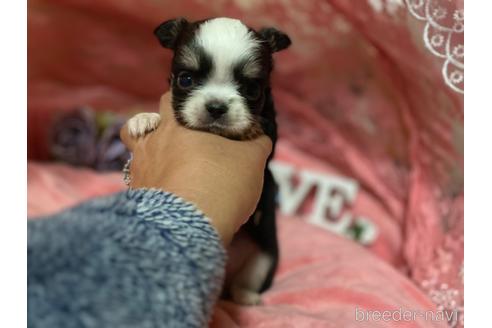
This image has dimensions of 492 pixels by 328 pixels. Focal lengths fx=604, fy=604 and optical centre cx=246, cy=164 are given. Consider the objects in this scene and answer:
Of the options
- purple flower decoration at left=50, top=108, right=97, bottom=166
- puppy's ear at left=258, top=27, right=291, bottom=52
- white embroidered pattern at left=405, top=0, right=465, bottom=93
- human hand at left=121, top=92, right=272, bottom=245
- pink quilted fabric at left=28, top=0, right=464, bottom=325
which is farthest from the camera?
purple flower decoration at left=50, top=108, right=97, bottom=166

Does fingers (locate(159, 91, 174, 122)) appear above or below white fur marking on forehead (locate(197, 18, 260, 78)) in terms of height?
below

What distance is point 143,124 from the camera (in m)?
1.30

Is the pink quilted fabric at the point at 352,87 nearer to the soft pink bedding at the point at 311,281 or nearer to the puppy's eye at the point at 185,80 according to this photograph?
the soft pink bedding at the point at 311,281

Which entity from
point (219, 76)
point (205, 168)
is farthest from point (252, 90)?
point (205, 168)

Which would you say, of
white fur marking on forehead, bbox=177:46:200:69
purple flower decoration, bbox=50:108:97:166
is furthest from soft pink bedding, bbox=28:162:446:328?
white fur marking on forehead, bbox=177:46:200:69

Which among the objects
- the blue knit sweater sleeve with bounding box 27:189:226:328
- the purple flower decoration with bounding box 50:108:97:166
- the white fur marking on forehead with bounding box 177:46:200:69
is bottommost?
the purple flower decoration with bounding box 50:108:97:166

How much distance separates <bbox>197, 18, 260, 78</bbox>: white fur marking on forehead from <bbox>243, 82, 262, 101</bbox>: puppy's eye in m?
0.07

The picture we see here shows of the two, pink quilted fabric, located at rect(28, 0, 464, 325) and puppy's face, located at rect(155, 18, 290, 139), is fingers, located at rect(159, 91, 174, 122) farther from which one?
pink quilted fabric, located at rect(28, 0, 464, 325)

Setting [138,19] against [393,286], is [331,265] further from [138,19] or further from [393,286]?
[138,19]

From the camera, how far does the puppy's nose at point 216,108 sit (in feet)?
4.22

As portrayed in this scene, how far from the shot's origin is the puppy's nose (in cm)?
129

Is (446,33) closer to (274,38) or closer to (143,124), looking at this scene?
(274,38)

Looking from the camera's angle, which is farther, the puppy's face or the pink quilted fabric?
the pink quilted fabric

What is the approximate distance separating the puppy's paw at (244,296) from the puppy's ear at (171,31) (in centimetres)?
64
